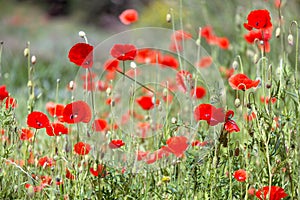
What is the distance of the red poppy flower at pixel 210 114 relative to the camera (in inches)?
74.4

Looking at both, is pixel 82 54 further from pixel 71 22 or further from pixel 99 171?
pixel 71 22

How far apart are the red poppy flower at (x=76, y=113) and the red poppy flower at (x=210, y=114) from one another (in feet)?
1.16

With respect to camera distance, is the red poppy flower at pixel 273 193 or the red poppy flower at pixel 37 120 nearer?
the red poppy flower at pixel 273 193

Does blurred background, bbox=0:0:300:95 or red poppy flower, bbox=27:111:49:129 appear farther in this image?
blurred background, bbox=0:0:300:95

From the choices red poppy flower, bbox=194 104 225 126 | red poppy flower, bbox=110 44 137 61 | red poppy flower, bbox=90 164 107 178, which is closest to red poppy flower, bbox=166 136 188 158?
red poppy flower, bbox=194 104 225 126

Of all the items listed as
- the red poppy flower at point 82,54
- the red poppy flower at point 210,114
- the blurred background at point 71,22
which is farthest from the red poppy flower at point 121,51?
the blurred background at point 71,22

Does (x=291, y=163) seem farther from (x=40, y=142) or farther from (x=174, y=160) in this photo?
(x=40, y=142)

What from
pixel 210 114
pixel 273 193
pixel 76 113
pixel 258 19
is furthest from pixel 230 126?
pixel 76 113

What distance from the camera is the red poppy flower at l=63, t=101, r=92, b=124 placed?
6.21ft

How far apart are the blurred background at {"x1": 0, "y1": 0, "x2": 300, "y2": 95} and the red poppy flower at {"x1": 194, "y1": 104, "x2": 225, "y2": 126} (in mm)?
1530

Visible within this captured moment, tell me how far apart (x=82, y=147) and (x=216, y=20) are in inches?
144

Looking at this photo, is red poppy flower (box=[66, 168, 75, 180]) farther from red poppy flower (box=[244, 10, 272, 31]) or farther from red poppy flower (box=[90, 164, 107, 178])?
red poppy flower (box=[244, 10, 272, 31])

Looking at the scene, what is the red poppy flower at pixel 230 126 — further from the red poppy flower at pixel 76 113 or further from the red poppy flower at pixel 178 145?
the red poppy flower at pixel 76 113

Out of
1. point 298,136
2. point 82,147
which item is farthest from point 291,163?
point 82,147
